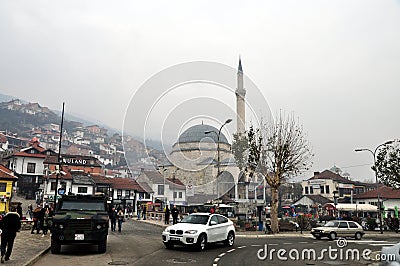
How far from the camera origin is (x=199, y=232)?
50.6ft

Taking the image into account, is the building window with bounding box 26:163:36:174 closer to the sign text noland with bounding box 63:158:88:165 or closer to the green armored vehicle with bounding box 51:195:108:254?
the sign text noland with bounding box 63:158:88:165

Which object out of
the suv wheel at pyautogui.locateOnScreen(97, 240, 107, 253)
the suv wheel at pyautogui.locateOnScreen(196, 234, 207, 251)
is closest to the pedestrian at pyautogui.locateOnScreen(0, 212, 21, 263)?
the suv wheel at pyautogui.locateOnScreen(97, 240, 107, 253)

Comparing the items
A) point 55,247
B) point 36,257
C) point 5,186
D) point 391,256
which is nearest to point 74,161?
point 5,186

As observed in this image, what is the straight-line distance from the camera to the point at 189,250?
51.1 feet

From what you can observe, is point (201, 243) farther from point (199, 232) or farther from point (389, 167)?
point (389, 167)

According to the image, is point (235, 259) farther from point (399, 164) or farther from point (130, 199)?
point (130, 199)

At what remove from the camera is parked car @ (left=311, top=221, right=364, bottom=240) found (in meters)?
24.6

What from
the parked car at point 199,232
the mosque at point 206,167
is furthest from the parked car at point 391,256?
the mosque at point 206,167

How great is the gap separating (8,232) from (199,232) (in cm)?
696

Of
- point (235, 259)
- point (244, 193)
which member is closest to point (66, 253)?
point (235, 259)

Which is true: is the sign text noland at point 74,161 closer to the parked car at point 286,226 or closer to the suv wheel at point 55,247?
the parked car at point 286,226

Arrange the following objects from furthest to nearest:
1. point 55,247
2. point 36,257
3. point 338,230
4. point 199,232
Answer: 1. point 338,230
2. point 199,232
3. point 55,247
4. point 36,257

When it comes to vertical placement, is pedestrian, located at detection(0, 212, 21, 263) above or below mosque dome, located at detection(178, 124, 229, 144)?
below

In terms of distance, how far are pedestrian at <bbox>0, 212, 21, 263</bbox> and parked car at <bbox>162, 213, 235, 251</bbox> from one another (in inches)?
235
